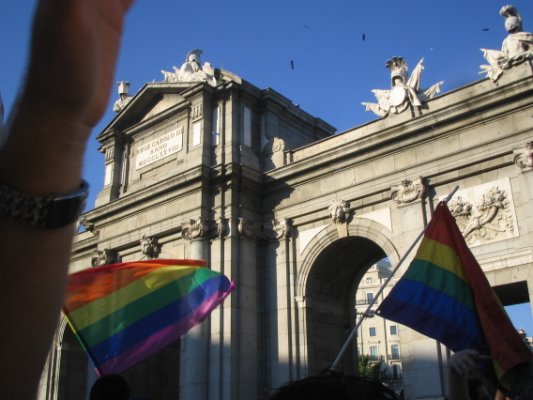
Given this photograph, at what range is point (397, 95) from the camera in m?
16.2

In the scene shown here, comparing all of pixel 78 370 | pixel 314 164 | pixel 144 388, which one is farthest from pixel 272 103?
pixel 78 370

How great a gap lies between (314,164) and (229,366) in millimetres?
5885

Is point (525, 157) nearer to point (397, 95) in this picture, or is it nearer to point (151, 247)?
point (397, 95)

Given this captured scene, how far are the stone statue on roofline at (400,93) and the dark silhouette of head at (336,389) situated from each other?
15.0 metres

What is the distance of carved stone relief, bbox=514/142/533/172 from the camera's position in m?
13.2

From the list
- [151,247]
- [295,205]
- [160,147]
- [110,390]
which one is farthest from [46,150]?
[160,147]

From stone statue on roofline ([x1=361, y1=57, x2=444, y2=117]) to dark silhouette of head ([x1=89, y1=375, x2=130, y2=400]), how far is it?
1278 centimetres

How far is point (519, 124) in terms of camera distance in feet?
45.1

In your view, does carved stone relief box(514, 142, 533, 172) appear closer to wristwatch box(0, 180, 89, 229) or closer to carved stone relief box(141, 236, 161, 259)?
carved stone relief box(141, 236, 161, 259)

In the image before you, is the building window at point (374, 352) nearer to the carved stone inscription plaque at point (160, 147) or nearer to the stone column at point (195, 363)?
the carved stone inscription plaque at point (160, 147)

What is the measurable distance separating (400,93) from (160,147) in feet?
27.7

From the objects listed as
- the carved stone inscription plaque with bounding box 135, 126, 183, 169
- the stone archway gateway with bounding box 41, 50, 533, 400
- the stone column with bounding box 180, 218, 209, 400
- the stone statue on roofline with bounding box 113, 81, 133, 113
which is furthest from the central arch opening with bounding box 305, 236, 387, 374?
the stone statue on roofline with bounding box 113, 81, 133, 113

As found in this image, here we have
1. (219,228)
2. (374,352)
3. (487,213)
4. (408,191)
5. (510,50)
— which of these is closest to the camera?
(487,213)

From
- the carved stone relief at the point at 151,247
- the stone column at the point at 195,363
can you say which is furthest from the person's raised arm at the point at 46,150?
the carved stone relief at the point at 151,247
